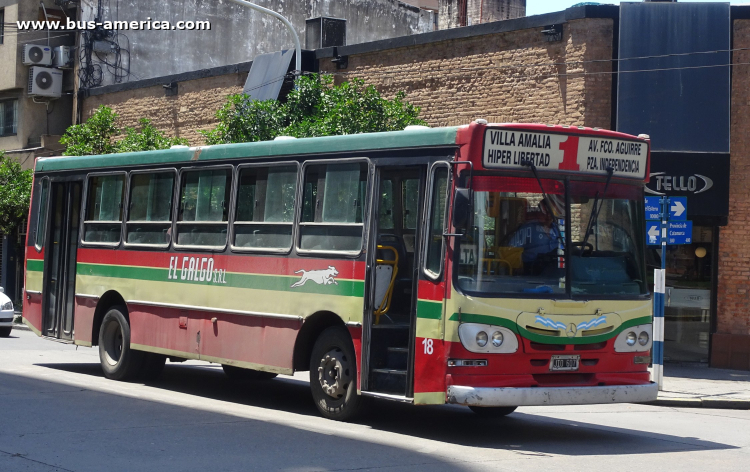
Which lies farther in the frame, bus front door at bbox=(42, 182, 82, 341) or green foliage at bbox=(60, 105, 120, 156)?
green foliage at bbox=(60, 105, 120, 156)

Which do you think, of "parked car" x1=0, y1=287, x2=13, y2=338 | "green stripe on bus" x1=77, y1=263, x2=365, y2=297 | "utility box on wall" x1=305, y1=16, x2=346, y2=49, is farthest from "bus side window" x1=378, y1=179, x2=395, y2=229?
"utility box on wall" x1=305, y1=16, x2=346, y2=49

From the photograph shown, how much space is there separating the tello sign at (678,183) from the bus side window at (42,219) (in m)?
10.1

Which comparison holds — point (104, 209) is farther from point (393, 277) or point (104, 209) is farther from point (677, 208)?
point (677, 208)

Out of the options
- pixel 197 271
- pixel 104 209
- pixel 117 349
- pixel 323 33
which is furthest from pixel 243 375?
pixel 323 33

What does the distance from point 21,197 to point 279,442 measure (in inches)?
935

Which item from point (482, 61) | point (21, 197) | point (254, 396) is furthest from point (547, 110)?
point (21, 197)

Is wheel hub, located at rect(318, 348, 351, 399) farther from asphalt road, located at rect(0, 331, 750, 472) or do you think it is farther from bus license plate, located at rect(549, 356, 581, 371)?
bus license plate, located at rect(549, 356, 581, 371)

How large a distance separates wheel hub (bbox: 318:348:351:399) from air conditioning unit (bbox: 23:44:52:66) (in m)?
25.6

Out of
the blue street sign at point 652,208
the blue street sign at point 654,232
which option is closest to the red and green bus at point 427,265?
the blue street sign at point 652,208

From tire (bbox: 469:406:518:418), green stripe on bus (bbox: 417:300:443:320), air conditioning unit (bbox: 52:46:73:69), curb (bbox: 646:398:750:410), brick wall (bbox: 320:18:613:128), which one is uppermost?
air conditioning unit (bbox: 52:46:73:69)

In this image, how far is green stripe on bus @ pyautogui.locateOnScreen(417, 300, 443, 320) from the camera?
31.5 feet

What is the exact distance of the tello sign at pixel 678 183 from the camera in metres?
18.3

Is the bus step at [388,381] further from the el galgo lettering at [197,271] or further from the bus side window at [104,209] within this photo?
the bus side window at [104,209]

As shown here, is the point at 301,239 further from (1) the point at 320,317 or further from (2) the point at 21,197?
(2) the point at 21,197
